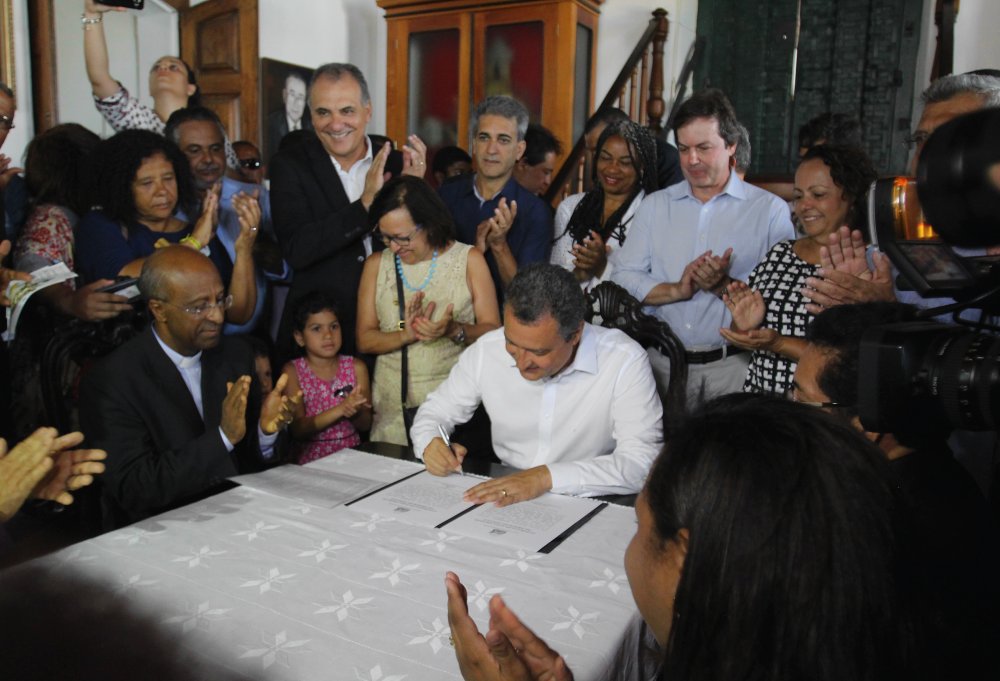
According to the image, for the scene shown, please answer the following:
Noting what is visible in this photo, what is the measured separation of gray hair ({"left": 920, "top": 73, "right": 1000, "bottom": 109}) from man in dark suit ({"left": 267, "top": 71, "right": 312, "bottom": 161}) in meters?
4.45

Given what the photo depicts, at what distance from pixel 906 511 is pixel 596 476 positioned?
3.30ft

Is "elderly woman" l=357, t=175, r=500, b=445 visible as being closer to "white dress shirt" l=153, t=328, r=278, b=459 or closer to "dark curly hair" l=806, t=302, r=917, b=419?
"white dress shirt" l=153, t=328, r=278, b=459

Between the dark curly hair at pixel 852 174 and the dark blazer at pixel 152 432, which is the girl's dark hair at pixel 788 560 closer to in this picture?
the dark blazer at pixel 152 432

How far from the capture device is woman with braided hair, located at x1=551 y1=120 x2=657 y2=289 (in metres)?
2.79

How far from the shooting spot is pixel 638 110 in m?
5.59

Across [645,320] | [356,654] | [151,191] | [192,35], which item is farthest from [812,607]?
[192,35]

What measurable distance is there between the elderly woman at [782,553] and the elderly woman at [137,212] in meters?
2.10

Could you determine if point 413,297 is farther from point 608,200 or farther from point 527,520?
point 527,520

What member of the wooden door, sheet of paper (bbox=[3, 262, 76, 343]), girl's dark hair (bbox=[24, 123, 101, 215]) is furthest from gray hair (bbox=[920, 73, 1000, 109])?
the wooden door

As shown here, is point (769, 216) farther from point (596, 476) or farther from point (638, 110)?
point (638, 110)

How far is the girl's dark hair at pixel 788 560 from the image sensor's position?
704 millimetres

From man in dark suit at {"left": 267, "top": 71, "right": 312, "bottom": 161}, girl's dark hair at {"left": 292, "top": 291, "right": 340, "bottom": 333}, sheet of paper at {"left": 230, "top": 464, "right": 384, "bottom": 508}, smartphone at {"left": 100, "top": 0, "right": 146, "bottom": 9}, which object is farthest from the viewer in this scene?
man in dark suit at {"left": 267, "top": 71, "right": 312, "bottom": 161}

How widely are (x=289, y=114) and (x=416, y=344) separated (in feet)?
12.8

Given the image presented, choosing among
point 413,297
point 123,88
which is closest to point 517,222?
point 413,297
